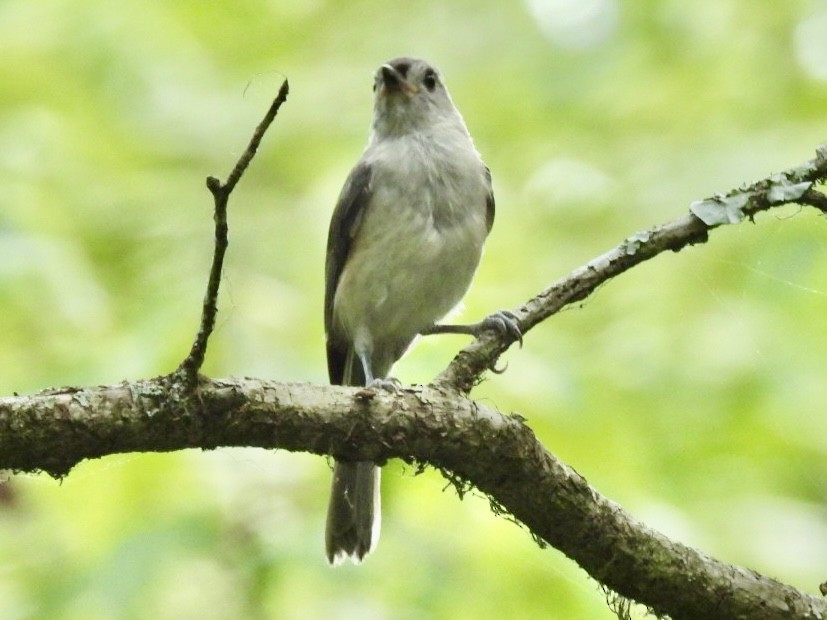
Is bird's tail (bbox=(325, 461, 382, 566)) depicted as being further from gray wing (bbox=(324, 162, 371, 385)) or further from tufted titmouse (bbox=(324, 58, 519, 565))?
gray wing (bbox=(324, 162, 371, 385))

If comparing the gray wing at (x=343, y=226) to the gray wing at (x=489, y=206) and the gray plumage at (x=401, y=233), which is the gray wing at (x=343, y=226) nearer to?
the gray plumage at (x=401, y=233)

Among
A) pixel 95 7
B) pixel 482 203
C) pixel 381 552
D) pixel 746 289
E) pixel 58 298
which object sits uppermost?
pixel 95 7

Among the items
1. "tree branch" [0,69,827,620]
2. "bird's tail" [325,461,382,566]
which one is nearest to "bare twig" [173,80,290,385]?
"tree branch" [0,69,827,620]

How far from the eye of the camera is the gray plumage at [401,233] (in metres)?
4.39

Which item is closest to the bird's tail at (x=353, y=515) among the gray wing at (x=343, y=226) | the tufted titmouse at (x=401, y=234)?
the tufted titmouse at (x=401, y=234)

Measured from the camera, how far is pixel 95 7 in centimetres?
514

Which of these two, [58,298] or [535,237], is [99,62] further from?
[535,237]

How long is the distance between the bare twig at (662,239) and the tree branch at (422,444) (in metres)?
0.30

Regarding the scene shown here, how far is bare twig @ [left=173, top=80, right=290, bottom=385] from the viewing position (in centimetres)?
205

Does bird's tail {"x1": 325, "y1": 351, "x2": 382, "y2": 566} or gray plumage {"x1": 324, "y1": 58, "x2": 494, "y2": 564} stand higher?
gray plumage {"x1": 324, "y1": 58, "x2": 494, "y2": 564}

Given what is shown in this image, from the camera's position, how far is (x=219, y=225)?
2.11 metres

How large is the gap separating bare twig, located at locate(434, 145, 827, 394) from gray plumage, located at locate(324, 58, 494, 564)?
1284 millimetres

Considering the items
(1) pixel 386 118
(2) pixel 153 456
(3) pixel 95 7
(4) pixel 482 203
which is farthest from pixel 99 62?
(2) pixel 153 456

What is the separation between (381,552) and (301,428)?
1399 mm
